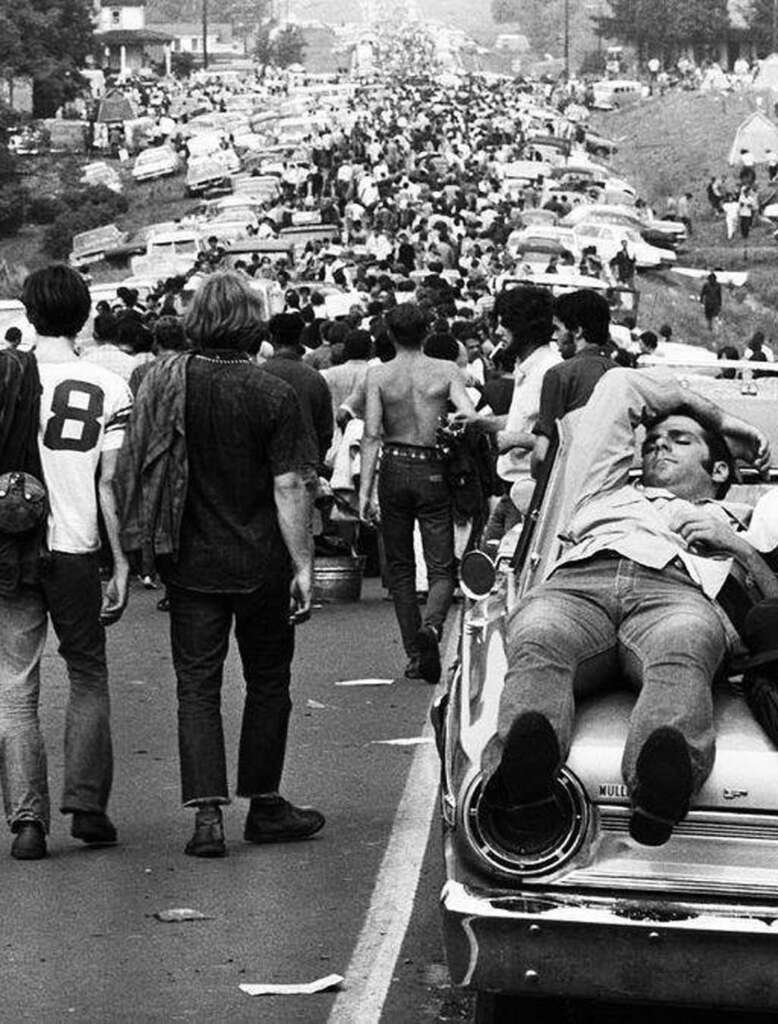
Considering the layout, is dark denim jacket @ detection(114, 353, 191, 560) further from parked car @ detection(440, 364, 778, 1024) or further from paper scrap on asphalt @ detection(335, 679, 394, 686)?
paper scrap on asphalt @ detection(335, 679, 394, 686)

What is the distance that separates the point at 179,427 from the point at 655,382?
1.48 meters

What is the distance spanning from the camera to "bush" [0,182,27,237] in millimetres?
92438

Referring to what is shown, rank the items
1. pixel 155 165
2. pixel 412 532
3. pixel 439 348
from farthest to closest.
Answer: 1. pixel 155 165
2. pixel 439 348
3. pixel 412 532

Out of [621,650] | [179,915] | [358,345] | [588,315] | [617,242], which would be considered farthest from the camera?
[617,242]

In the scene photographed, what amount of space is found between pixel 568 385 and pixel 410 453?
4.40 feet

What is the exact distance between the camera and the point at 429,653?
1113 cm

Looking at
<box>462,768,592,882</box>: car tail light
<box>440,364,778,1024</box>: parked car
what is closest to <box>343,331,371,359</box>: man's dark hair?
<box>440,364,778,1024</box>: parked car

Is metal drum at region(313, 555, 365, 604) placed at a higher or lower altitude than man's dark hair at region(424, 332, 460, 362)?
lower

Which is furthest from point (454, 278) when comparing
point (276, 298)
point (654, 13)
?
point (654, 13)

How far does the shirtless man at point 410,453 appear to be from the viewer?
13.2m

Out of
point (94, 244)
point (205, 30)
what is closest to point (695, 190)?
point (94, 244)

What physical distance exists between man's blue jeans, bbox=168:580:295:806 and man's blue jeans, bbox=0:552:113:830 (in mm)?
266

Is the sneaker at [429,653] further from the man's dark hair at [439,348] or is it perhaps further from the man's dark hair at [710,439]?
the man's dark hair at [439,348]

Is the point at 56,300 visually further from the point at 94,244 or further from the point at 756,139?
the point at 756,139
